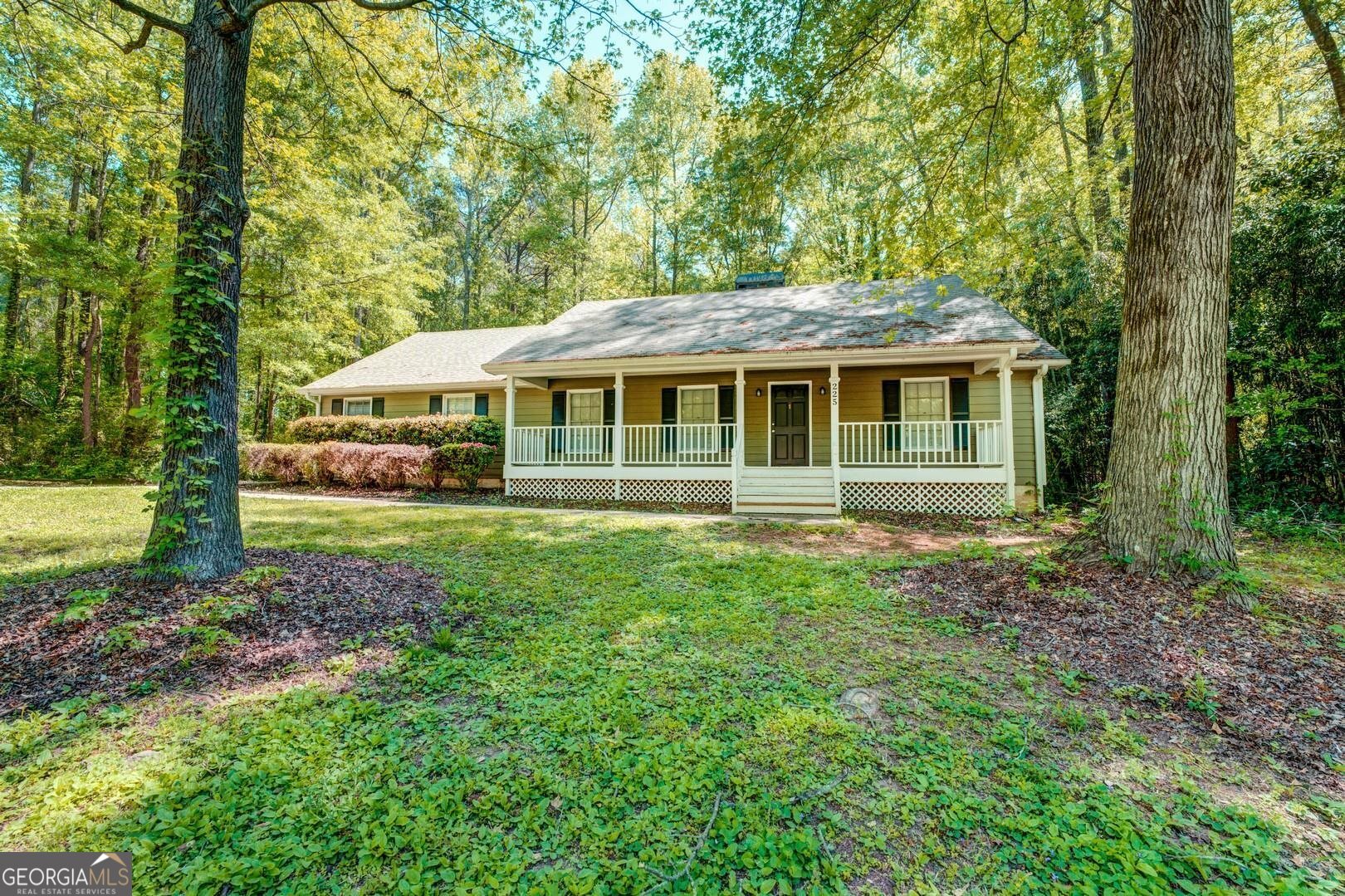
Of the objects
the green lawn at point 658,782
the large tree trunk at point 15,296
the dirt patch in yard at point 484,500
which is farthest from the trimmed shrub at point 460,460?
the large tree trunk at point 15,296

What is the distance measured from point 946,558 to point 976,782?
4068 mm

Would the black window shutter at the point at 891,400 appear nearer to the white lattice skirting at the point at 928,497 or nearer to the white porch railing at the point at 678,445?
the white lattice skirting at the point at 928,497

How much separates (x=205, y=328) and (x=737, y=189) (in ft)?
18.1

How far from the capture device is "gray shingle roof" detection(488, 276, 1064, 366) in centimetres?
1028

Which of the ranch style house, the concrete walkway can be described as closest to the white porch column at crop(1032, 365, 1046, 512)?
the ranch style house

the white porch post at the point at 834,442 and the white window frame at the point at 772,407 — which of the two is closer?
the white porch post at the point at 834,442

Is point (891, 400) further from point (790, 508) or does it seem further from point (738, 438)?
point (738, 438)

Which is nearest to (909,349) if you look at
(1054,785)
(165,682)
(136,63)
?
(1054,785)

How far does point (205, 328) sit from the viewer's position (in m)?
4.06

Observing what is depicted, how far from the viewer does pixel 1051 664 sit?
131 inches

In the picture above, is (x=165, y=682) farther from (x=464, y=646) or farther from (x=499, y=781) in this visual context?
(x=499, y=781)

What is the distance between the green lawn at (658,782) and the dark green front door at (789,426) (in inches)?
339

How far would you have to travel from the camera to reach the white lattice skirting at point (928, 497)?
33.1 feet

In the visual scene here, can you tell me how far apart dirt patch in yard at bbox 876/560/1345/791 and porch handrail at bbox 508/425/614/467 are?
29.0 feet
